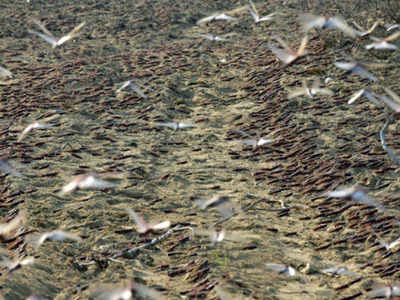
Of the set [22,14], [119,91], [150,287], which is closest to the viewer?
[150,287]

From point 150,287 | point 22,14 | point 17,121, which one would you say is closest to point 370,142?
point 150,287

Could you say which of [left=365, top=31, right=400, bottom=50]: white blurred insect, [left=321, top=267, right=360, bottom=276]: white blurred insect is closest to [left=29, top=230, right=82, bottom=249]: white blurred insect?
[left=321, top=267, right=360, bottom=276]: white blurred insect

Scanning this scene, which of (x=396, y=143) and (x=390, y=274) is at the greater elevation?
(x=390, y=274)

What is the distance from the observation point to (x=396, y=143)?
6090 mm

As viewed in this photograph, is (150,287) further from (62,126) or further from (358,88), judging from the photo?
(358,88)

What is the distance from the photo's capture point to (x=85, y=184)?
445cm

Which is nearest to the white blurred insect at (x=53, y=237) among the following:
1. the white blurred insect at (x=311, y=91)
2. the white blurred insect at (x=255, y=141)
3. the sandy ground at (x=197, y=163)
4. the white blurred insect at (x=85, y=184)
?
the sandy ground at (x=197, y=163)

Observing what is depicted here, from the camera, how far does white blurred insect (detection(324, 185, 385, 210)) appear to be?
5.05 meters

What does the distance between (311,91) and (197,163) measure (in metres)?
2.13

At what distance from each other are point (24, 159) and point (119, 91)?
8.12 ft

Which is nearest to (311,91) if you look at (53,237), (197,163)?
(197,163)

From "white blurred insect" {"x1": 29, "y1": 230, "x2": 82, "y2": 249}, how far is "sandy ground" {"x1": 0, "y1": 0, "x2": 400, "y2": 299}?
0.19 ft

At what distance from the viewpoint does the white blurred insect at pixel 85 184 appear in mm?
4508

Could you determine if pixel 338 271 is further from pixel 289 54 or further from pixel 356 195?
pixel 289 54
